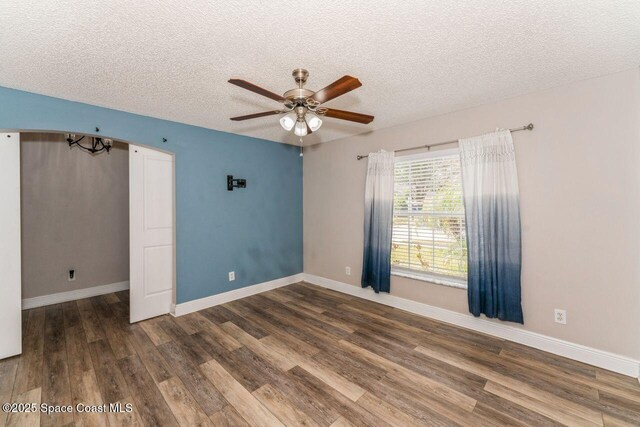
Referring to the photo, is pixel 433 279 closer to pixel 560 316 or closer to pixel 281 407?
pixel 560 316

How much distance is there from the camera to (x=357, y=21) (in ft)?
5.41

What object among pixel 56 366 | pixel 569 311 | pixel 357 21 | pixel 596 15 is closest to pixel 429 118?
pixel 596 15

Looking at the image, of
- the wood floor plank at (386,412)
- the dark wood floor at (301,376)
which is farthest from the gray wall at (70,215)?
the wood floor plank at (386,412)

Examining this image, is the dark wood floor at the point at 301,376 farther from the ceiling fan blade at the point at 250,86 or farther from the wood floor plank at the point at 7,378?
the ceiling fan blade at the point at 250,86

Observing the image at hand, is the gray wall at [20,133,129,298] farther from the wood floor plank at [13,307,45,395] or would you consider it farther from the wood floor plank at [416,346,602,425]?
the wood floor plank at [416,346,602,425]

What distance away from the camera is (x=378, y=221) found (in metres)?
3.85

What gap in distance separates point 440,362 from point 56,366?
3523 mm

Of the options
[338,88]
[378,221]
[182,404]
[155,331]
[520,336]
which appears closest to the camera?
[338,88]

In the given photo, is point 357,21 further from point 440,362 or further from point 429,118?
point 440,362

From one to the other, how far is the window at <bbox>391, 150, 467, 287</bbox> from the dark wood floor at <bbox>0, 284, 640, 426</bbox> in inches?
27.8

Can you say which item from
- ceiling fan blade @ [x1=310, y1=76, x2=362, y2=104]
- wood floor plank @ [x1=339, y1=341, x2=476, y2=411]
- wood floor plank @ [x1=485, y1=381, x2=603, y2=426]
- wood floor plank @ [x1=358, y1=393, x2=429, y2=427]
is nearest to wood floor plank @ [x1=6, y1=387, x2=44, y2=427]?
wood floor plank @ [x1=358, y1=393, x2=429, y2=427]

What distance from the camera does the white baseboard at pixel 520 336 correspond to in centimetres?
229

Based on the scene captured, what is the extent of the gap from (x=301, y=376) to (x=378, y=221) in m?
2.27

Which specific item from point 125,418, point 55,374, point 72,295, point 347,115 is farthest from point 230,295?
point 347,115
